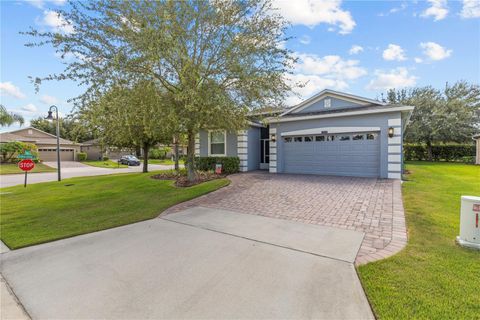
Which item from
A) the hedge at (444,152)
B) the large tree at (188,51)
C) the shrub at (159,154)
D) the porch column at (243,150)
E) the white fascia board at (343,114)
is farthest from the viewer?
the shrub at (159,154)

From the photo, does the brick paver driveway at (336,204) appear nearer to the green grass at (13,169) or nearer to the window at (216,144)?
the window at (216,144)

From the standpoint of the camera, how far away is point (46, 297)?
2.58 m

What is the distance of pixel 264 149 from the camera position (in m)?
14.8

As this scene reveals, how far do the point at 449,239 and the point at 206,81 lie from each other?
7825 mm

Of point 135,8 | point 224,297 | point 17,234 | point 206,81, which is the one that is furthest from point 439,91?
point 17,234

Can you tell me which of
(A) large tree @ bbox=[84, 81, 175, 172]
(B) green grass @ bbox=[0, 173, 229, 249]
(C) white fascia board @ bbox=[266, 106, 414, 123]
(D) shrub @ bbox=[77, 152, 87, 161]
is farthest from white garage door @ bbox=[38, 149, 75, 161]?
(C) white fascia board @ bbox=[266, 106, 414, 123]

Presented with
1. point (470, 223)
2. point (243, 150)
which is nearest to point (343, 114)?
point (243, 150)

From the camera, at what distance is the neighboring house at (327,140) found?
10125 mm

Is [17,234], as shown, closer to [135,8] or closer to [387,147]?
[135,8]

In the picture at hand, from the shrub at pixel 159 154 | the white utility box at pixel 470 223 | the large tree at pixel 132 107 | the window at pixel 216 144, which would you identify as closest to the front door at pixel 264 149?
the window at pixel 216 144

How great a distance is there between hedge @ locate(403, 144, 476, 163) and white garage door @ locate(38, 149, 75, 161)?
4717cm

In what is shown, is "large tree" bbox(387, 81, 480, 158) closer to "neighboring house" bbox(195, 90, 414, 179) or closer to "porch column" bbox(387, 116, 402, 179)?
"neighboring house" bbox(195, 90, 414, 179)

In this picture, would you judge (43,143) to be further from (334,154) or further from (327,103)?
(334,154)

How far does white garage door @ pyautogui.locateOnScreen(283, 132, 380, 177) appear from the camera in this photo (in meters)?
10.6
